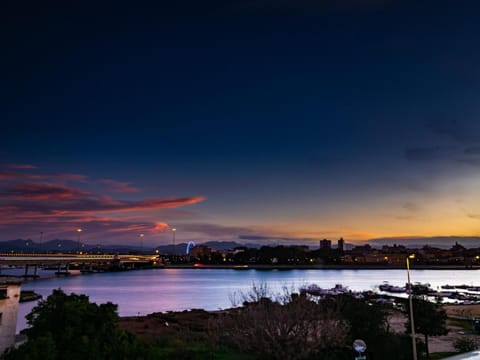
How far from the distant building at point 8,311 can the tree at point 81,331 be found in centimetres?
319

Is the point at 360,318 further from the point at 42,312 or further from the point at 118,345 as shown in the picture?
the point at 42,312

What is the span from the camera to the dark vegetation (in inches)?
494

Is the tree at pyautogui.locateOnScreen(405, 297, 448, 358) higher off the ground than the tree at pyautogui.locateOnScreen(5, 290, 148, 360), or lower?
lower

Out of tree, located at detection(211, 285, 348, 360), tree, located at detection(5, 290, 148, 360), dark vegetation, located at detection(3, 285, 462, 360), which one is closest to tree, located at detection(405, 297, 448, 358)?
dark vegetation, located at detection(3, 285, 462, 360)

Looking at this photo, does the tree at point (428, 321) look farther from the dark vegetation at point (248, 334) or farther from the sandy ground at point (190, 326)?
the sandy ground at point (190, 326)

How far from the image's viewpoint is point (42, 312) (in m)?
13.5

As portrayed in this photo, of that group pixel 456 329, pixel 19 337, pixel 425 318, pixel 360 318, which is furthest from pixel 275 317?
pixel 456 329

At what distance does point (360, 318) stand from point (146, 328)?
20260mm

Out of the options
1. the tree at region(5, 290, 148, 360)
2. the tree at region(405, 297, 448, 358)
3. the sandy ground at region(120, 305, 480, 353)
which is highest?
the tree at region(5, 290, 148, 360)

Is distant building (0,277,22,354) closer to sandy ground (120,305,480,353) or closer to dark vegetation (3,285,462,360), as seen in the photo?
dark vegetation (3,285,462,360)

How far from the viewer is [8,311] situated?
53.6 feet

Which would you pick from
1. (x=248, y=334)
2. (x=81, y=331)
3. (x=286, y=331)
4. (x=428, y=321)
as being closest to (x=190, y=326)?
(x=428, y=321)

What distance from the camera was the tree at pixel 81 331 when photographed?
1232 cm

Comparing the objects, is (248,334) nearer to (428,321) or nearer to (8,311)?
(8,311)
